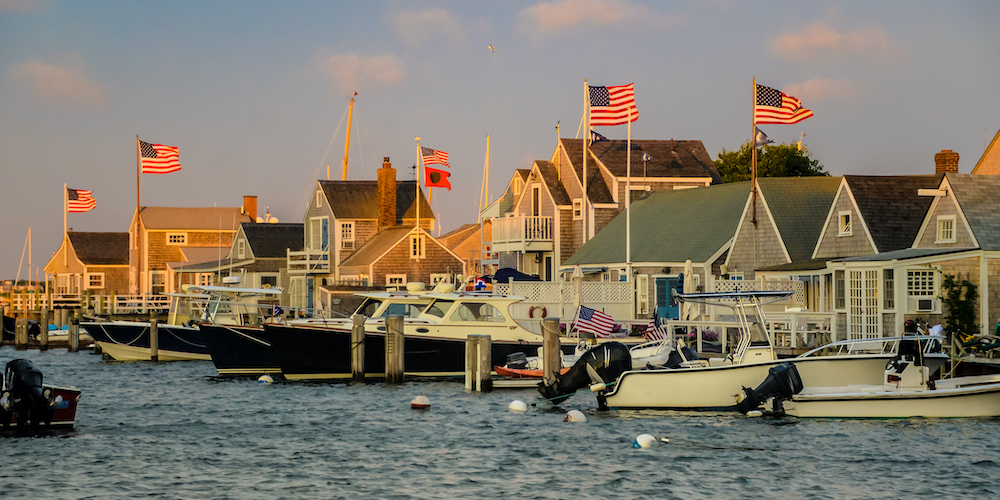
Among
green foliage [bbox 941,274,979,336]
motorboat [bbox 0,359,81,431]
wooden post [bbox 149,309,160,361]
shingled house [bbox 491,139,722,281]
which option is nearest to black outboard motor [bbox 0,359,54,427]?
motorboat [bbox 0,359,81,431]

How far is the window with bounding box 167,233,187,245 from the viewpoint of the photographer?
92.6m

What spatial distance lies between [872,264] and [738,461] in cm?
1314

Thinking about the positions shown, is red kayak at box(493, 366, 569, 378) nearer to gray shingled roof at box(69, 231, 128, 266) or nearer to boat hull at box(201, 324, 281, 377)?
boat hull at box(201, 324, 281, 377)

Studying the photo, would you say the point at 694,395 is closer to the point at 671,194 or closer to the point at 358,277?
the point at 671,194

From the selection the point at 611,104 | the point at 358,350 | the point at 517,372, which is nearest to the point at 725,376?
the point at 517,372

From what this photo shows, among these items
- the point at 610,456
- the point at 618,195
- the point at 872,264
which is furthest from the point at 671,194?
the point at 610,456

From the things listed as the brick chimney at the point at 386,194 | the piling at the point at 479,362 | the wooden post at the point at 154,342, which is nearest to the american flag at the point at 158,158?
the brick chimney at the point at 386,194

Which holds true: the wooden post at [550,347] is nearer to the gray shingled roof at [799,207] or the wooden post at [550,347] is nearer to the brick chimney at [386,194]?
the gray shingled roof at [799,207]

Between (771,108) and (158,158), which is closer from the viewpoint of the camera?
(771,108)

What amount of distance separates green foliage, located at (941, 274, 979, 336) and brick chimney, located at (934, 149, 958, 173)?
570 inches

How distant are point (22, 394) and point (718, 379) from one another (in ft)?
48.1

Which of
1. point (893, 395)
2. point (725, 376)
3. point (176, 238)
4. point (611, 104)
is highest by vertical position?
point (611, 104)

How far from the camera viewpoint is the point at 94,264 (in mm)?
95188

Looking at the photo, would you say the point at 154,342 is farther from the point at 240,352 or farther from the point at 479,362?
the point at 479,362
